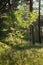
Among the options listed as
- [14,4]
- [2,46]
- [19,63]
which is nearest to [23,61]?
[19,63]

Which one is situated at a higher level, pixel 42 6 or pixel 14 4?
pixel 14 4

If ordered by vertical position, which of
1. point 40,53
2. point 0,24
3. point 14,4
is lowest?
point 40,53

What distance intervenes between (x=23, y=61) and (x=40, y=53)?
253 cm

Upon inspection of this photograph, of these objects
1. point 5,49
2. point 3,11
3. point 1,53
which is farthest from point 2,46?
point 3,11

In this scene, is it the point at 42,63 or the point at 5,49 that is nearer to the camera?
the point at 42,63

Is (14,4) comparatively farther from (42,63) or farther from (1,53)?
(42,63)

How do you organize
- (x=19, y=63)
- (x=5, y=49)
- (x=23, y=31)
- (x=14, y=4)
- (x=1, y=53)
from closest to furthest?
(x=19, y=63)
(x=23, y=31)
(x=1, y=53)
(x=5, y=49)
(x=14, y=4)

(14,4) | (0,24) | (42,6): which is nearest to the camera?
(0,24)

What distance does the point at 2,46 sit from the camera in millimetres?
15195

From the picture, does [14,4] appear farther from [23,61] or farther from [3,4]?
[23,61]

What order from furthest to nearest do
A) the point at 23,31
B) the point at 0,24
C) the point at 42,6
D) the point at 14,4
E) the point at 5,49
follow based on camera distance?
the point at 42,6, the point at 14,4, the point at 0,24, the point at 5,49, the point at 23,31

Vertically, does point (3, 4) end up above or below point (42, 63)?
above

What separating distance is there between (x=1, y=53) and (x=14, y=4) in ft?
19.4

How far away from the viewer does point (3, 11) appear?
16.1m
